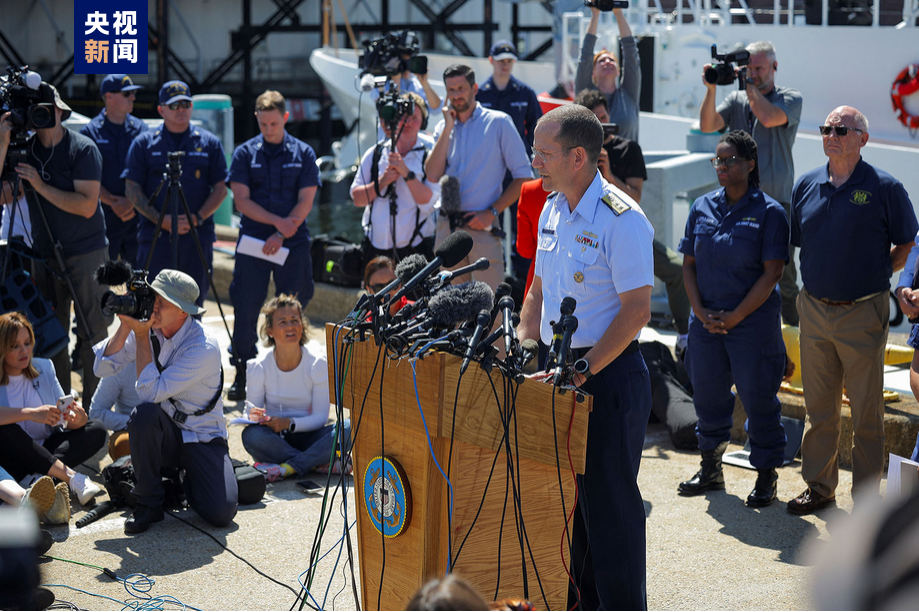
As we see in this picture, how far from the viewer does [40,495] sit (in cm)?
475

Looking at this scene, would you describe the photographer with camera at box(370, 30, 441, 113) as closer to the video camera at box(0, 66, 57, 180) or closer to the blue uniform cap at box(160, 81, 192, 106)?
the blue uniform cap at box(160, 81, 192, 106)

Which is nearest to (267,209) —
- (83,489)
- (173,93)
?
(173,93)

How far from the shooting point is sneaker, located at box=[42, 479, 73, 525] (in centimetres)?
491

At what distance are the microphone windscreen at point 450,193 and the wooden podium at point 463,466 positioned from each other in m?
3.13

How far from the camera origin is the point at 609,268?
3.46m

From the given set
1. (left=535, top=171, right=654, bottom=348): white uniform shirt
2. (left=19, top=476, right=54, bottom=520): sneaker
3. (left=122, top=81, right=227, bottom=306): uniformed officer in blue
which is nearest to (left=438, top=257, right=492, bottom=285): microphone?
(left=535, top=171, right=654, bottom=348): white uniform shirt

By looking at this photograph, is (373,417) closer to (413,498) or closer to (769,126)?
(413,498)

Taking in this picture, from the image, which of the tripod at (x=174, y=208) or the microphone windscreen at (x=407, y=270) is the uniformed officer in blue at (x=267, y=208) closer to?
the tripod at (x=174, y=208)

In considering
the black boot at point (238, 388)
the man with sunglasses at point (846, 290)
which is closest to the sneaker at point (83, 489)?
the black boot at point (238, 388)

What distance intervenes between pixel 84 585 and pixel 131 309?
1.38 metres

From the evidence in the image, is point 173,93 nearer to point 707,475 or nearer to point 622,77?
point 622,77

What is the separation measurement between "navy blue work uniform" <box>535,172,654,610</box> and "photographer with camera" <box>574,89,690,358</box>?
226 centimetres

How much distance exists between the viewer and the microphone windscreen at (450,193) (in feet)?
21.3

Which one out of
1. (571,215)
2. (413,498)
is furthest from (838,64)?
(413,498)
